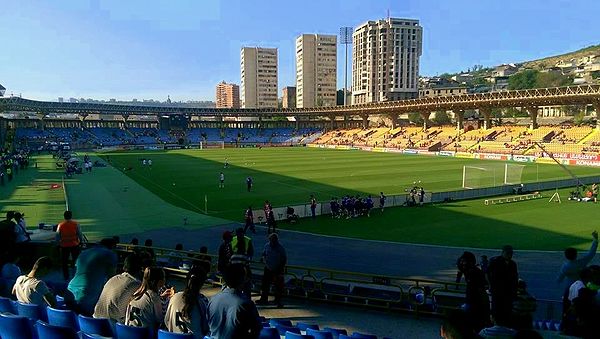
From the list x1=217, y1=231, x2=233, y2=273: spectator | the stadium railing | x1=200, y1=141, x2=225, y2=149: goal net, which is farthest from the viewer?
x1=200, y1=141, x2=225, y2=149: goal net

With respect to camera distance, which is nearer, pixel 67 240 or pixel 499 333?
pixel 499 333

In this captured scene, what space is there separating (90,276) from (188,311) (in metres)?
2.60

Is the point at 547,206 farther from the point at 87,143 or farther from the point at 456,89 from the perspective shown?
the point at 456,89

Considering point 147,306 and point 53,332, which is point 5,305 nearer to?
point 53,332

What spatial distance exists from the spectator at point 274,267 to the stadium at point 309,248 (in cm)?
3

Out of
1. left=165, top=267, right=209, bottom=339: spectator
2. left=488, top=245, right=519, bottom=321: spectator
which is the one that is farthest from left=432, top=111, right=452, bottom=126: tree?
left=165, top=267, right=209, bottom=339: spectator

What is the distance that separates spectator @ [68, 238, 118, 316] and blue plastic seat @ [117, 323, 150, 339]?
1.92 m

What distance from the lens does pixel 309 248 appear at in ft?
63.2

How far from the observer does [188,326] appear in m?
4.92

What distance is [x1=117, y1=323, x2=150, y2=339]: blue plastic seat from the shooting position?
4953mm

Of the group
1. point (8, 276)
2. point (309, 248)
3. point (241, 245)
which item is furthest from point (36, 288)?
point (309, 248)

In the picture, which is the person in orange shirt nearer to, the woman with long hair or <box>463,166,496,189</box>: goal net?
the woman with long hair

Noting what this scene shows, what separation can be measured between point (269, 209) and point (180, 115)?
100.0 meters

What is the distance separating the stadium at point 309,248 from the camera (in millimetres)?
5348
